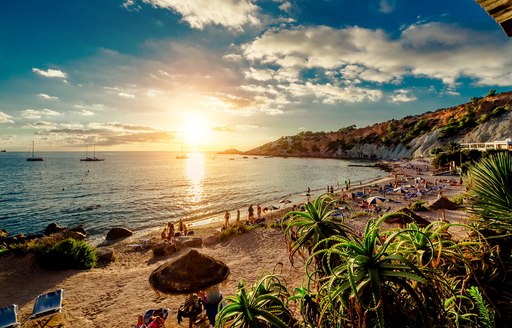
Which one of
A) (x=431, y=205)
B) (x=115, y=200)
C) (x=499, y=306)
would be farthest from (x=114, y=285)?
(x=115, y=200)

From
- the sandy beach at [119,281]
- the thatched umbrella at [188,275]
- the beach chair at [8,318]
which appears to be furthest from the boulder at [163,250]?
the thatched umbrella at [188,275]

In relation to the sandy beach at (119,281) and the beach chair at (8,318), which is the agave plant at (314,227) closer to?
the sandy beach at (119,281)

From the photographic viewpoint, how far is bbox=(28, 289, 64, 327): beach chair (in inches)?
335

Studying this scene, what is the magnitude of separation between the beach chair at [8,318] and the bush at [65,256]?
218 inches

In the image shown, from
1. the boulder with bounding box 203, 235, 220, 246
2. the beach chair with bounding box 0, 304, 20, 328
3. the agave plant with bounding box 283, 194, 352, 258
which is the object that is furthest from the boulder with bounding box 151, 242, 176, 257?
the agave plant with bounding box 283, 194, 352, 258

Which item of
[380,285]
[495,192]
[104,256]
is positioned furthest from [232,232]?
[380,285]

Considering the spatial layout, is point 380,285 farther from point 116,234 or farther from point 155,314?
point 116,234

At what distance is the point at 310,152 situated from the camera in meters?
181

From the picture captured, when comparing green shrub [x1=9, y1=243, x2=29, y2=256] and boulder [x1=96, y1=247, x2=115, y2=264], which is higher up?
green shrub [x1=9, y1=243, x2=29, y2=256]

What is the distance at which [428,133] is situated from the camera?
95062 mm

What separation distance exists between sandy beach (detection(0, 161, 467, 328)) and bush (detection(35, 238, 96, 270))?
42cm

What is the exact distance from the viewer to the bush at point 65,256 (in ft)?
44.2

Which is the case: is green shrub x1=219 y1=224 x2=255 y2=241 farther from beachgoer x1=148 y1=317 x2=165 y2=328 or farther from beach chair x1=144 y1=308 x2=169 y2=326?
beachgoer x1=148 y1=317 x2=165 y2=328

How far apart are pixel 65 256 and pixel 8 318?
6014mm
